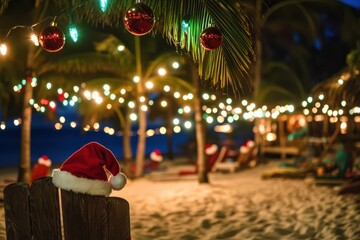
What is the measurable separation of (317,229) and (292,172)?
574 centimetres

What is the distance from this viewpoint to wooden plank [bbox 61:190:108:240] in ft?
12.6

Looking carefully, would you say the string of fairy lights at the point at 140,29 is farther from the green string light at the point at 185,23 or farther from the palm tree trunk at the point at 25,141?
the palm tree trunk at the point at 25,141

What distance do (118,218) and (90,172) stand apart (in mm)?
490

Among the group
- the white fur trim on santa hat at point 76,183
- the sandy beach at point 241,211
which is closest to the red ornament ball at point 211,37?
the white fur trim on santa hat at point 76,183

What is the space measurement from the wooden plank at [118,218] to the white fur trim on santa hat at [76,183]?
0.72 ft

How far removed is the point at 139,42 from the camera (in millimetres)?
12516

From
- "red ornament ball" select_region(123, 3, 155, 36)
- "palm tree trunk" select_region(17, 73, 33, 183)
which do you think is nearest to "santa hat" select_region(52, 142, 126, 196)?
"red ornament ball" select_region(123, 3, 155, 36)

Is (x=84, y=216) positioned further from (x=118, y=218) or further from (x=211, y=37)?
(x=211, y=37)

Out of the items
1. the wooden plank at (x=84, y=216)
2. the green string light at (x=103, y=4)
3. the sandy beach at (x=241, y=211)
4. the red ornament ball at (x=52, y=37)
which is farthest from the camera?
the sandy beach at (x=241, y=211)

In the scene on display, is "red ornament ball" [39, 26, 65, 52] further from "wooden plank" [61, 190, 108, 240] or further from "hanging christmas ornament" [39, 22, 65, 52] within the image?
"wooden plank" [61, 190, 108, 240]

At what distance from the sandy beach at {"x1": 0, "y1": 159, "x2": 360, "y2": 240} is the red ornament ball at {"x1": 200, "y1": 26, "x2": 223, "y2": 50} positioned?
2.87 metres

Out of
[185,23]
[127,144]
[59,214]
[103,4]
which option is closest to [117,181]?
[59,214]

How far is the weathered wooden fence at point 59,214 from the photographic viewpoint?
3854mm

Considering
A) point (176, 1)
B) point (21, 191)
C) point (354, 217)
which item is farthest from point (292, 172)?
point (21, 191)
